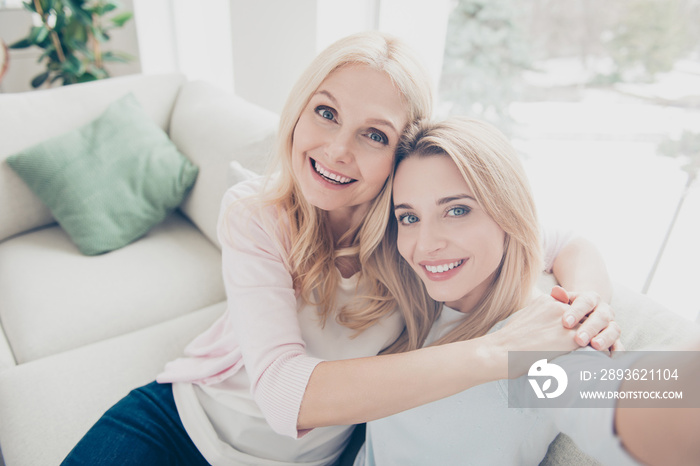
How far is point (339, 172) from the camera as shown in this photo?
938 mm

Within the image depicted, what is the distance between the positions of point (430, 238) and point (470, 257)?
8cm

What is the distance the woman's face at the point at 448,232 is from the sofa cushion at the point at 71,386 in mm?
909

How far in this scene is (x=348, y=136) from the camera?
914mm

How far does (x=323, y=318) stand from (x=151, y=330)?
748 millimetres

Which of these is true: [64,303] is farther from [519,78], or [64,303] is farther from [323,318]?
[519,78]

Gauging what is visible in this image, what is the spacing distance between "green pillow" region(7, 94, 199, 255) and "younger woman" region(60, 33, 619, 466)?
85cm

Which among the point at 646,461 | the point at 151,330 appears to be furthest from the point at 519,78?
the point at 646,461

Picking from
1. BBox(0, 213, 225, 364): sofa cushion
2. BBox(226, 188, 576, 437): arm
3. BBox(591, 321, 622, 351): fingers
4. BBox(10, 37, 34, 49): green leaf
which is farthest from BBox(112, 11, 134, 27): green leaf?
BBox(591, 321, 622, 351): fingers

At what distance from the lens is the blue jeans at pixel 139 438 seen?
3.32 feet

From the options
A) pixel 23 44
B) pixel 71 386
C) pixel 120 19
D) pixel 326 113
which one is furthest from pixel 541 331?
pixel 23 44

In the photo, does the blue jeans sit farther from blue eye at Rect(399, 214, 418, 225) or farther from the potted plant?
the potted plant

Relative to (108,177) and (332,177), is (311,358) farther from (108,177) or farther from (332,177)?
(108,177)

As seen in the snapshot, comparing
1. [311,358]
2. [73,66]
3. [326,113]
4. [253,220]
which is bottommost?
[73,66]

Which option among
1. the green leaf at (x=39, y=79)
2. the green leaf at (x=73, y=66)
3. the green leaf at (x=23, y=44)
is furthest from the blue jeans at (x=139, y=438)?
the green leaf at (x=39, y=79)
